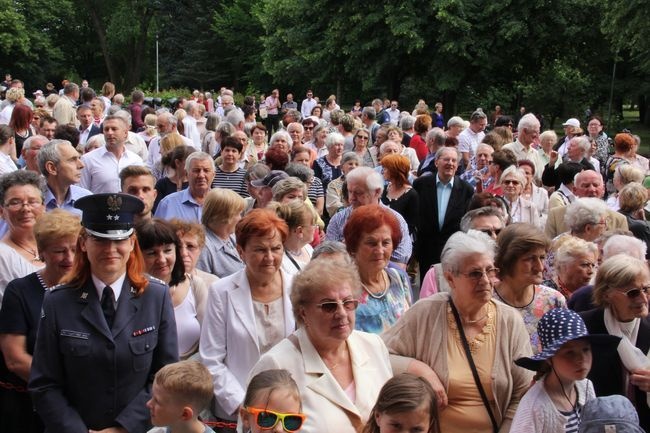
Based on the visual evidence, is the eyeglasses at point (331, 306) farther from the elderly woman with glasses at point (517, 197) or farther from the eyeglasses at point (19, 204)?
the elderly woman with glasses at point (517, 197)

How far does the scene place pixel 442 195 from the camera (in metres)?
8.61

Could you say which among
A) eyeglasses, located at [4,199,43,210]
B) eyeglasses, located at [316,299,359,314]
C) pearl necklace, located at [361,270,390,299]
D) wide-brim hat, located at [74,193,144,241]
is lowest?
pearl necklace, located at [361,270,390,299]

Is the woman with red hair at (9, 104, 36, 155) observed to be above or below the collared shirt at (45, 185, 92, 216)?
above

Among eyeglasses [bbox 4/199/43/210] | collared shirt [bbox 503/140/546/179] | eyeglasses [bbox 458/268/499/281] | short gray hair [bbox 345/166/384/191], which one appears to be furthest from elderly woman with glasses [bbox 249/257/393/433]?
collared shirt [bbox 503/140/546/179]

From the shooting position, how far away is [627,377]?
→ 14.4 ft

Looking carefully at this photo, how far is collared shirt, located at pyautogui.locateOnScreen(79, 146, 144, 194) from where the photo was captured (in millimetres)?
8570

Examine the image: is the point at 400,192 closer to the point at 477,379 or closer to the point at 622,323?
the point at 622,323

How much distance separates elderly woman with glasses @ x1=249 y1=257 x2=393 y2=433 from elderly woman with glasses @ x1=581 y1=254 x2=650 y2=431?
Result: 4.24 feet

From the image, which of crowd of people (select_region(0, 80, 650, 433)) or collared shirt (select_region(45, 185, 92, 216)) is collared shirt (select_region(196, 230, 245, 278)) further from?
collared shirt (select_region(45, 185, 92, 216))

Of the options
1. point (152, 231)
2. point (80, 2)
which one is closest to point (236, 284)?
point (152, 231)

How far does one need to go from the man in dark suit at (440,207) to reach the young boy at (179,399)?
16.9 ft

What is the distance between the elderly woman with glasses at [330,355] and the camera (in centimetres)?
371

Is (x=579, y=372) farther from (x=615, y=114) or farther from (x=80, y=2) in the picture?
(x=80, y=2)

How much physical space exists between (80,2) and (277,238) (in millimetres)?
65365
